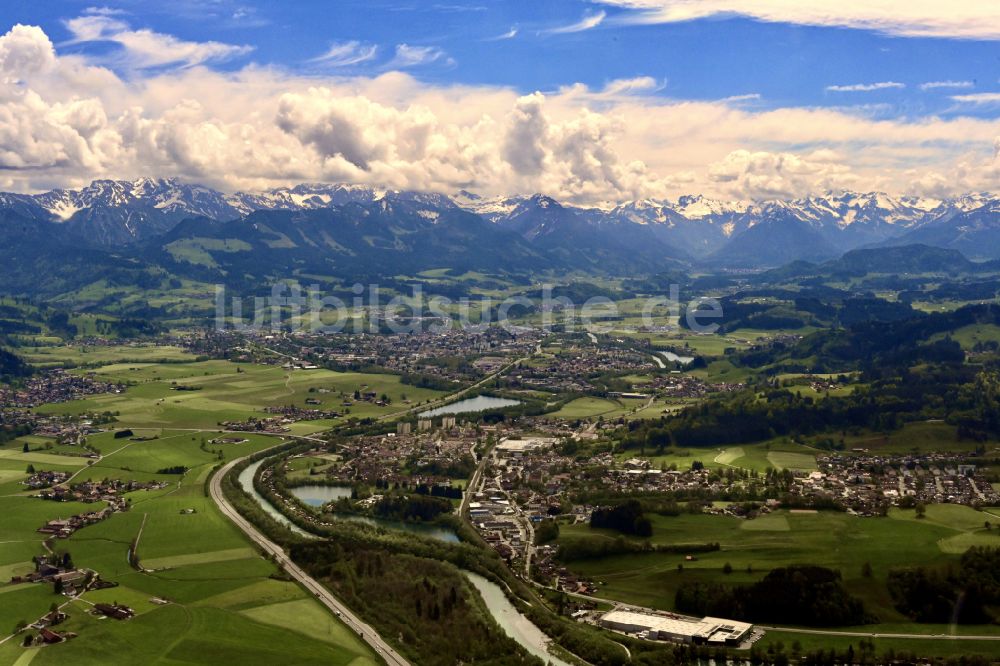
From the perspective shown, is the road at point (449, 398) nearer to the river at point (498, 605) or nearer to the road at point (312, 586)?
the road at point (312, 586)

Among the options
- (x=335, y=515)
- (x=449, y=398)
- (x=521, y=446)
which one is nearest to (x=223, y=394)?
(x=449, y=398)

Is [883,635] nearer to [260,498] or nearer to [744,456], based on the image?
[744,456]

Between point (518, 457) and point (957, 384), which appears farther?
point (957, 384)

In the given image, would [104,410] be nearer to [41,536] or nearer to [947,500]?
[41,536]

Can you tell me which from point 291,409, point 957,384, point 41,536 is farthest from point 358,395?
point 957,384

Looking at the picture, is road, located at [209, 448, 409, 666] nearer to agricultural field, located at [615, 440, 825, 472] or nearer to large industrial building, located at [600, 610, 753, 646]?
large industrial building, located at [600, 610, 753, 646]

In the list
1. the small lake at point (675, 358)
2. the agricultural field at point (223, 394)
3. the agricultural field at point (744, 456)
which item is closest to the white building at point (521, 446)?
the agricultural field at point (744, 456)

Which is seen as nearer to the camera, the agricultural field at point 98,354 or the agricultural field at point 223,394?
the agricultural field at point 223,394
